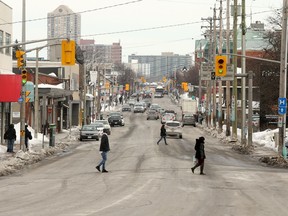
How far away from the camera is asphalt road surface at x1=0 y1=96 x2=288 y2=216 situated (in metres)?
15.3

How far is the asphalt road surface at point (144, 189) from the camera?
1527 cm

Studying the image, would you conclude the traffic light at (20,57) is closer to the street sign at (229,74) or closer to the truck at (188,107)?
the street sign at (229,74)

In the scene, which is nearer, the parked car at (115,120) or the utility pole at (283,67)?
the utility pole at (283,67)

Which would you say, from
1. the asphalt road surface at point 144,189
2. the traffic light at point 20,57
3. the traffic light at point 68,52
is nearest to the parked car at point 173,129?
the asphalt road surface at point 144,189

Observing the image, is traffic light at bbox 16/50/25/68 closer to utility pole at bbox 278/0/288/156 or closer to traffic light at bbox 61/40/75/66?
traffic light at bbox 61/40/75/66

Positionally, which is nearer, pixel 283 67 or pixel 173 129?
pixel 283 67

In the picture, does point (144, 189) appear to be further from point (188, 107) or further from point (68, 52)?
point (188, 107)

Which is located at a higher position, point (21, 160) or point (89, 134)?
point (21, 160)

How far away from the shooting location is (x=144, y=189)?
1980 centimetres

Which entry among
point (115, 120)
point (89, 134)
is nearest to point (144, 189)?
point (89, 134)

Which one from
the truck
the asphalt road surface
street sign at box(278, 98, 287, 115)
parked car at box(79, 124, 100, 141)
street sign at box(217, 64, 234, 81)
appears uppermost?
street sign at box(217, 64, 234, 81)

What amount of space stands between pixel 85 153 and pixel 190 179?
54.7 feet

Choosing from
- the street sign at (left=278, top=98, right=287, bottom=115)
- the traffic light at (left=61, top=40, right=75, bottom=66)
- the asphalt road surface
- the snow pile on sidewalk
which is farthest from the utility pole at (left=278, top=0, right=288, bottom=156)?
the snow pile on sidewalk

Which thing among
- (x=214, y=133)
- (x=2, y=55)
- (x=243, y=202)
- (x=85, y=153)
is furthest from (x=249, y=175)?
(x=214, y=133)
